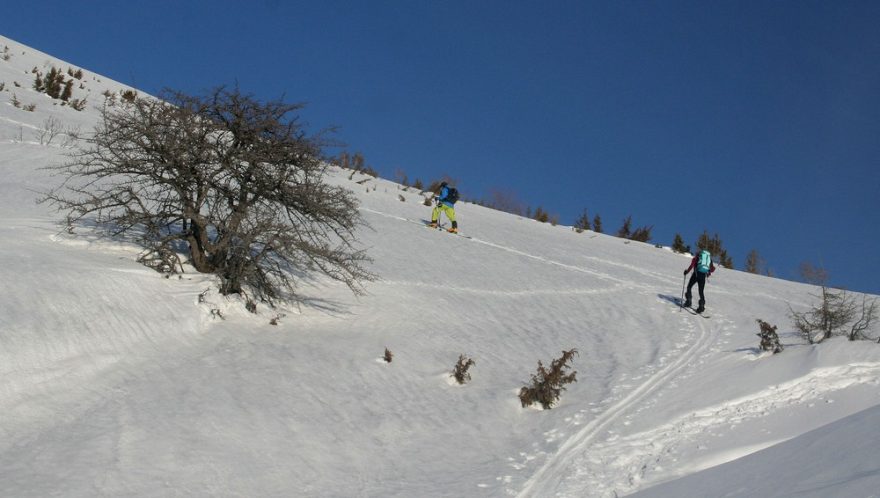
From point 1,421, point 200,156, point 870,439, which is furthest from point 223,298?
point 870,439

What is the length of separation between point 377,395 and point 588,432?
2.59m

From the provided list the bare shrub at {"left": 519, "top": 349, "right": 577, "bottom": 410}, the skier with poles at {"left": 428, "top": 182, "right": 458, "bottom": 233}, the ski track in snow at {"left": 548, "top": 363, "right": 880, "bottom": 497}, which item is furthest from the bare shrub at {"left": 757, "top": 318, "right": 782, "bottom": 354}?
the skier with poles at {"left": 428, "top": 182, "right": 458, "bottom": 233}

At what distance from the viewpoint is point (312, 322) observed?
37.4 feet

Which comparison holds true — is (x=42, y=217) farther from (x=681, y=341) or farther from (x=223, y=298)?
(x=681, y=341)

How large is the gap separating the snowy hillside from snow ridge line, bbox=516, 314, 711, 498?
36 millimetres

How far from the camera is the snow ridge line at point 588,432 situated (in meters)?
7.71

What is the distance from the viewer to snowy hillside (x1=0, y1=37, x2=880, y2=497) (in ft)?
22.4

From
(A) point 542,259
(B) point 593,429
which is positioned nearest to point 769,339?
(B) point 593,429

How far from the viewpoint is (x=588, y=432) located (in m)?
9.12

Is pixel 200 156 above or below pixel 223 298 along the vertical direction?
above

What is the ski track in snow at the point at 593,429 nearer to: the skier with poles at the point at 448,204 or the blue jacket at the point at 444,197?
the skier with poles at the point at 448,204

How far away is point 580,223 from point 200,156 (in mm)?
20942

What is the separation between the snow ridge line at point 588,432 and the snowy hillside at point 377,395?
4 centimetres

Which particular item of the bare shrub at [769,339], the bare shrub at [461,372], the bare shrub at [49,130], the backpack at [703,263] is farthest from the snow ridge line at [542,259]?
the bare shrub at [461,372]
